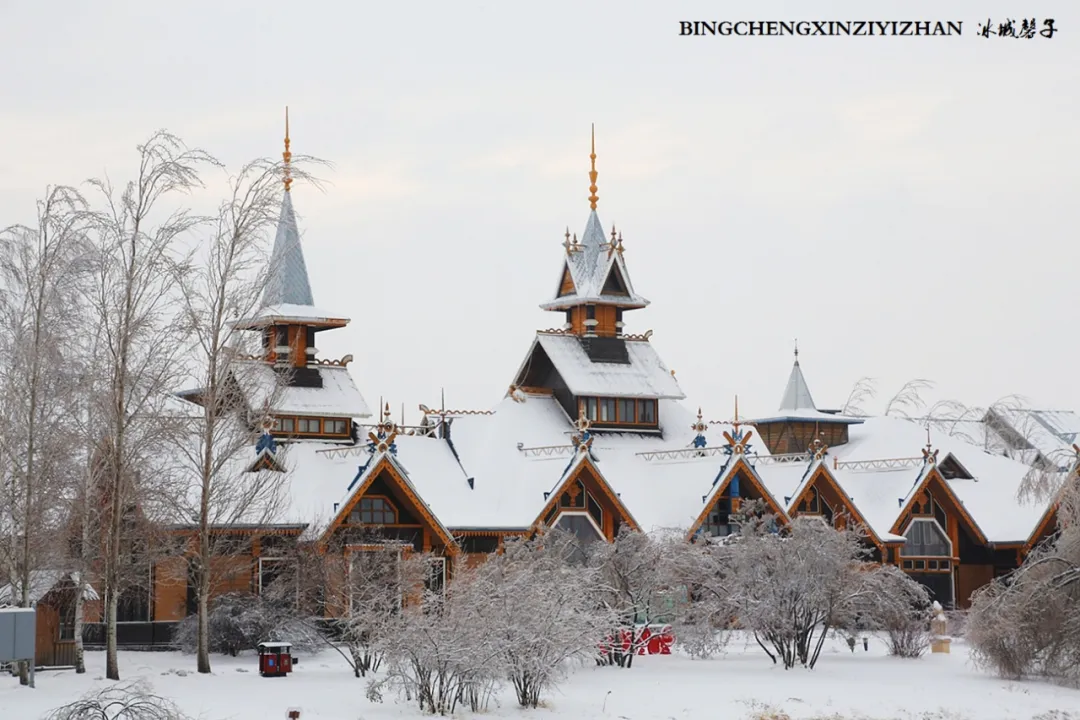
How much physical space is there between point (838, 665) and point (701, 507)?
40.3 feet

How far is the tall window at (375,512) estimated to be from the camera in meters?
49.1

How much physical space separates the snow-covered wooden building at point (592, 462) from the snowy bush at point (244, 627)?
2.29 m

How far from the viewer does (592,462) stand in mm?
52250

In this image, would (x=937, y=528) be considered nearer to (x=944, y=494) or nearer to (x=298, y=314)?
(x=944, y=494)

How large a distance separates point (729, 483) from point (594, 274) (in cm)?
1118

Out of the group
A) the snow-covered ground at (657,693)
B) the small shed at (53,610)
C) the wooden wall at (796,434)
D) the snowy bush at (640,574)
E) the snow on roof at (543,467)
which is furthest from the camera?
the wooden wall at (796,434)

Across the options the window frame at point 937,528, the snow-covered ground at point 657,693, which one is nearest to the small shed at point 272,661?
the snow-covered ground at point 657,693

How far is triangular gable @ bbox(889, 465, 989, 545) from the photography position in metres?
58.7

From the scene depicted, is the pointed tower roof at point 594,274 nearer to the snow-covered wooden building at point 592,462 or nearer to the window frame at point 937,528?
the snow-covered wooden building at point 592,462

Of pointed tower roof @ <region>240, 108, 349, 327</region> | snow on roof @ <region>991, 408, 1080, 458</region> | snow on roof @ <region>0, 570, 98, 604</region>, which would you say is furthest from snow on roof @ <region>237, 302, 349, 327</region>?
snow on roof @ <region>991, 408, 1080, 458</region>

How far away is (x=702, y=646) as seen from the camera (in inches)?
1662

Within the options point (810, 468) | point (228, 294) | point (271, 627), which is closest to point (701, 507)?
point (810, 468)

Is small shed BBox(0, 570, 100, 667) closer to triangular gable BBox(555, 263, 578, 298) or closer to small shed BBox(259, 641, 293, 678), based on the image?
small shed BBox(259, 641, 293, 678)

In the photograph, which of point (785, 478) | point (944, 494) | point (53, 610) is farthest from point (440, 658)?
point (944, 494)
